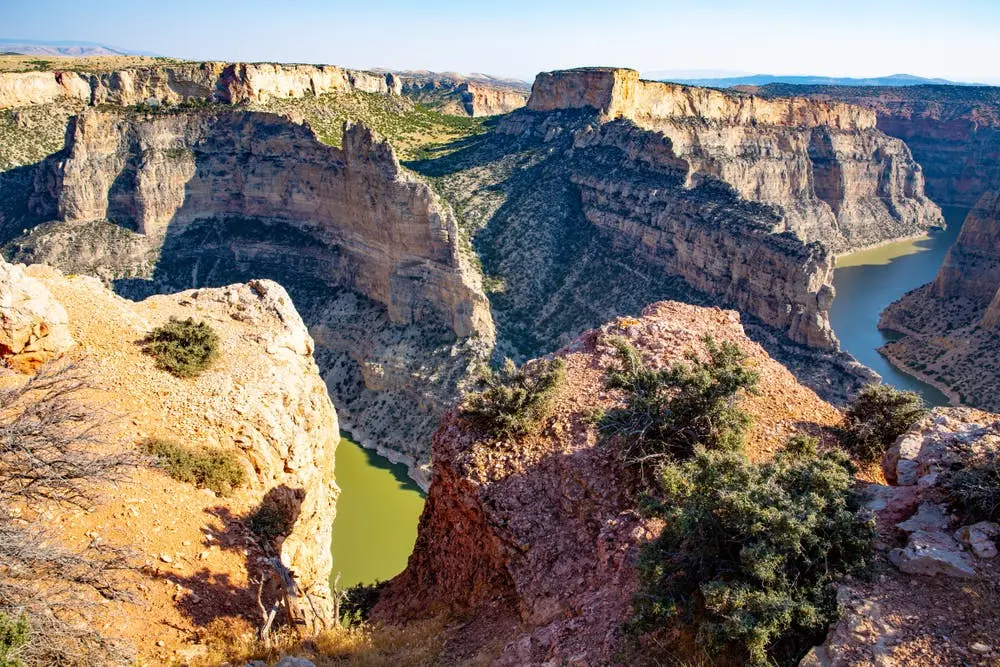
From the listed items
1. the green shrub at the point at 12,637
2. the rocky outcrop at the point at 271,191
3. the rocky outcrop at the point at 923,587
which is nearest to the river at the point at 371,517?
the rocky outcrop at the point at 271,191

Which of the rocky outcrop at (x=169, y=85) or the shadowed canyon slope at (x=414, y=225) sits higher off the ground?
the rocky outcrop at (x=169, y=85)

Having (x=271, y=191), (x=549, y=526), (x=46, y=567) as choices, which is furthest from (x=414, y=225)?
(x=46, y=567)

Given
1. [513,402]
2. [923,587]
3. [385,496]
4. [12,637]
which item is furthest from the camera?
[385,496]

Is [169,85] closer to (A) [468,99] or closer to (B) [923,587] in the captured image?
(B) [923,587]

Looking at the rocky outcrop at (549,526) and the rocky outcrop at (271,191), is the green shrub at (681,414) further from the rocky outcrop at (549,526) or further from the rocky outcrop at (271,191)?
the rocky outcrop at (271,191)

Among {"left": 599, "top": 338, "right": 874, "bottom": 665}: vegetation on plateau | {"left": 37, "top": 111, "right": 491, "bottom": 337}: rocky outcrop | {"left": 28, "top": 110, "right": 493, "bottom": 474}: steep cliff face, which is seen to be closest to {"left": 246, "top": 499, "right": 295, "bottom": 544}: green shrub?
{"left": 599, "top": 338, "right": 874, "bottom": 665}: vegetation on plateau

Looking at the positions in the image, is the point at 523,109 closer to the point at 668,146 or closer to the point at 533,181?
the point at 533,181

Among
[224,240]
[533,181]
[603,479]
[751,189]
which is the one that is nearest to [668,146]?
[533,181]
